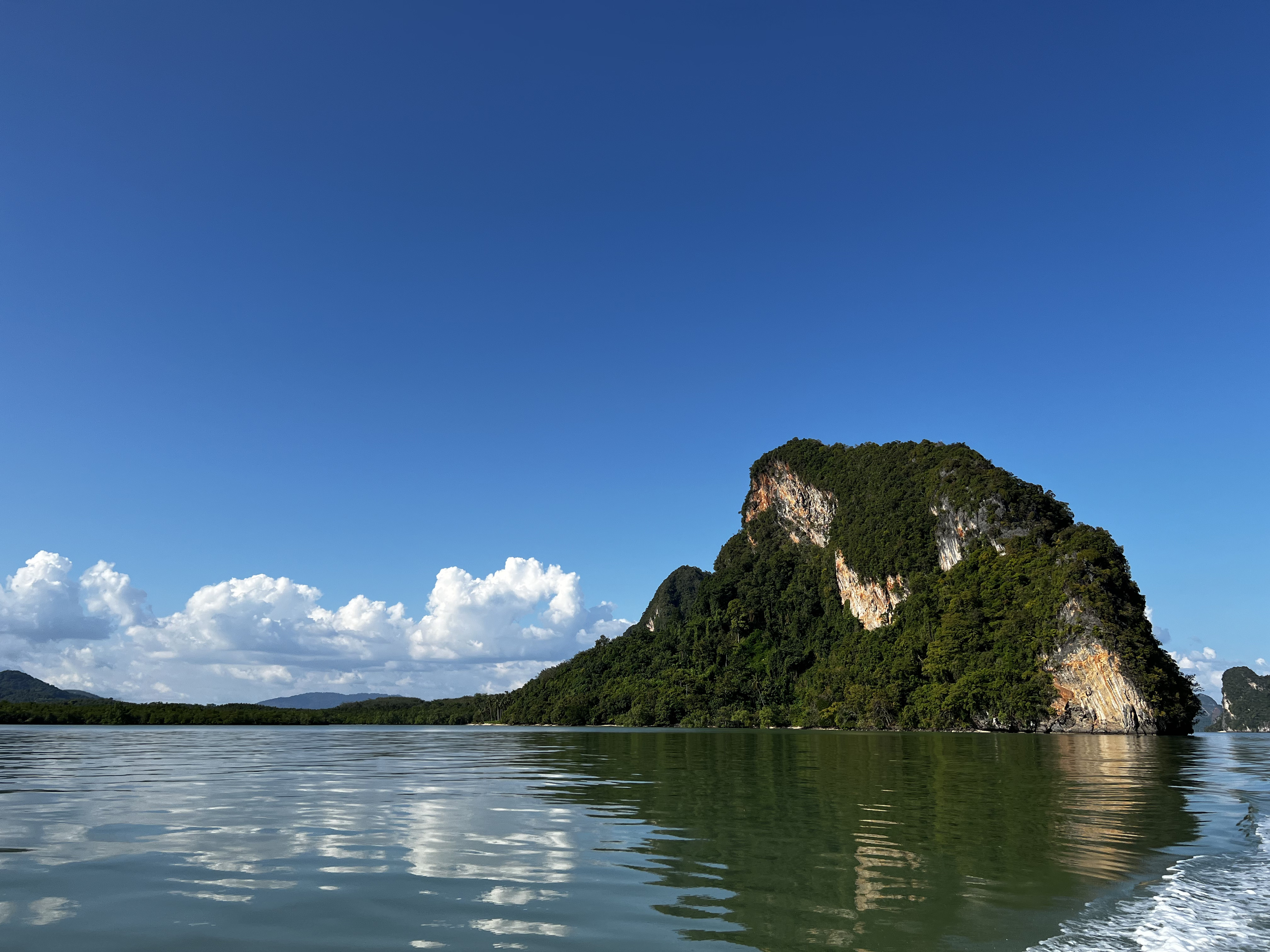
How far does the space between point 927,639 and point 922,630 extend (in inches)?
121

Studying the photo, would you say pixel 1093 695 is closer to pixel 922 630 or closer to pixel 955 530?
pixel 922 630

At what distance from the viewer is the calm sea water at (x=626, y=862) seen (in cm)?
780

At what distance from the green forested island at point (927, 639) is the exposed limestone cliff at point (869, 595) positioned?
36cm

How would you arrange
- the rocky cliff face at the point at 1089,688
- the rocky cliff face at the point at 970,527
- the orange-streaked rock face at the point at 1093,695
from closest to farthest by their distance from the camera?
the orange-streaked rock face at the point at 1093,695
the rocky cliff face at the point at 1089,688
the rocky cliff face at the point at 970,527

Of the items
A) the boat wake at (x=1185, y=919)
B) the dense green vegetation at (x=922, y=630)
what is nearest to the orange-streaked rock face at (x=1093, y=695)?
the dense green vegetation at (x=922, y=630)

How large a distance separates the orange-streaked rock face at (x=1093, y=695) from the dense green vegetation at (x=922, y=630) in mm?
1444

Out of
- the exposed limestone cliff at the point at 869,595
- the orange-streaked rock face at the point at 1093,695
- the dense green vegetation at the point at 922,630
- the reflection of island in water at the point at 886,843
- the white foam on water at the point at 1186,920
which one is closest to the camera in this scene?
the white foam on water at the point at 1186,920

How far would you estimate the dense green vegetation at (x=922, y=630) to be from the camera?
107938mm

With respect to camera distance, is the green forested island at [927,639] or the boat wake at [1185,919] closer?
the boat wake at [1185,919]

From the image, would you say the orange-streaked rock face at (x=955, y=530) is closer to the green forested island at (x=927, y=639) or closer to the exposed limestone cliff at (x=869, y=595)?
the green forested island at (x=927, y=639)

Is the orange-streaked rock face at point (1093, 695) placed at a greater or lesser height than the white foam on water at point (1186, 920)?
lesser

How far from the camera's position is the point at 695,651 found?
200 m

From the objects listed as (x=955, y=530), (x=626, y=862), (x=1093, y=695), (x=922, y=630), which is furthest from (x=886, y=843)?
(x=955, y=530)

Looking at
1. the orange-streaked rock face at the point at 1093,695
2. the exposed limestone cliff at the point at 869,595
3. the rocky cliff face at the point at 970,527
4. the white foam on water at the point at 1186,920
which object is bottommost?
the orange-streaked rock face at the point at 1093,695
